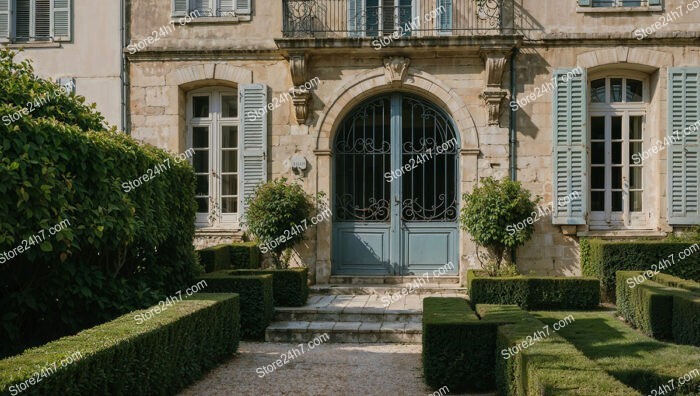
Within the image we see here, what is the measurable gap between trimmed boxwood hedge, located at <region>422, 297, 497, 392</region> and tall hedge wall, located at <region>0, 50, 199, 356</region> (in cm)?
299

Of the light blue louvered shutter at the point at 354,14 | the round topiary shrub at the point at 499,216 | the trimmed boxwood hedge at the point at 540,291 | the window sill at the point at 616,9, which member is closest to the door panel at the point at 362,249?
the round topiary shrub at the point at 499,216

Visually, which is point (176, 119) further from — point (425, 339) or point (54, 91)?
point (425, 339)

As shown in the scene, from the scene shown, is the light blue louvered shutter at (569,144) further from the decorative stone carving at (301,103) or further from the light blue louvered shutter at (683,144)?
the decorative stone carving at (301,103)

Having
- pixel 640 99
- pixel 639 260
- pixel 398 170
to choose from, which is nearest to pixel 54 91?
pixel 398 170

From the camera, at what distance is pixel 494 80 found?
1115 centimetres

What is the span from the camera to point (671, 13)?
440 inches

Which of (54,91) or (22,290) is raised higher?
(54,91)

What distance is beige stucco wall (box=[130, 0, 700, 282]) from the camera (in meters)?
11.2

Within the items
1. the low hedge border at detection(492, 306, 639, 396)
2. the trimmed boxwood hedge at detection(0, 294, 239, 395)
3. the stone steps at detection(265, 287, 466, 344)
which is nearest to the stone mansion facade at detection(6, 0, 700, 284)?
the stone steps at detection(265, 287, 466, 344)

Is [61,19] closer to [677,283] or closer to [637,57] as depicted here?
[637,57]

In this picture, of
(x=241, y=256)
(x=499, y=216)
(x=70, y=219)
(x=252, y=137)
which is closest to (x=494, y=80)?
(x=499, y=216)

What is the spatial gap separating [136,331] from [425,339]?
252cm

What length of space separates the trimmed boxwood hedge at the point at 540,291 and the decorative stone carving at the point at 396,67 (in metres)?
3.41

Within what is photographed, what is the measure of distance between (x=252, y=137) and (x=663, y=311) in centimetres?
660
